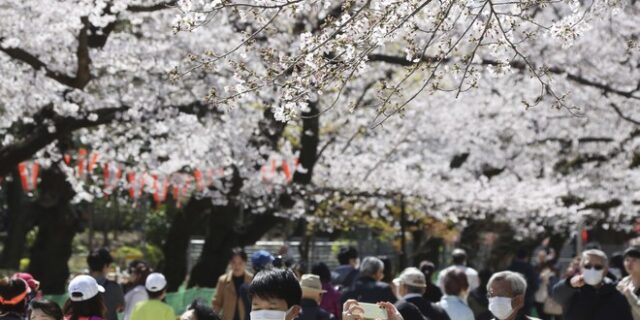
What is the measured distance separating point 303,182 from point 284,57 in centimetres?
1297

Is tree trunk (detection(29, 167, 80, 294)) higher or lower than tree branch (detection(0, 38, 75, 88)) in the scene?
lower

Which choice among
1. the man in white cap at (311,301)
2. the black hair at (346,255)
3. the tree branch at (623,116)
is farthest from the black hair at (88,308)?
the tree branch at (623,116)

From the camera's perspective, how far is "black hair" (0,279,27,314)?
6.57 meters

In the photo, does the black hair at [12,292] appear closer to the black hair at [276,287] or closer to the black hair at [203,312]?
the black hair at [203,312]

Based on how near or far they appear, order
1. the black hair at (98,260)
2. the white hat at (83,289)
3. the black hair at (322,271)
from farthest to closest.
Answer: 1. the black hair at (322,271)
2. the black hair at (98,260)
3. the white hat at (83,289)

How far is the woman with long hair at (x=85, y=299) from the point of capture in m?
6.78

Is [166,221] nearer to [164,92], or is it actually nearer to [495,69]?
[164,92]

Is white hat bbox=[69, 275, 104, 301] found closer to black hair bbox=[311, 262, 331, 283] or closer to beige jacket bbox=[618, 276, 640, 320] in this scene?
black hair bbox=[311, 262, 331, 283]

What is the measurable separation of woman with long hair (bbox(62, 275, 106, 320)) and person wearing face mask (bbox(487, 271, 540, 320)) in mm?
2483

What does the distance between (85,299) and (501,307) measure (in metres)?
2.61

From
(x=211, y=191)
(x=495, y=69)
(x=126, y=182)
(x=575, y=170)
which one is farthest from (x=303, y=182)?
(x=495, y=69)

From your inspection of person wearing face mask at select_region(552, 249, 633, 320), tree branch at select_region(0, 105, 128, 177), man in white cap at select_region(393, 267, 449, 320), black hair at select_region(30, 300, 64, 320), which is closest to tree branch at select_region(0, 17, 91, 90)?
tree branch at select_region(0, 105, 128, 177)

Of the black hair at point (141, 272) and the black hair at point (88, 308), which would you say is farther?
the black hair at point (141, 272)

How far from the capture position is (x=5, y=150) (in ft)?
45.6
